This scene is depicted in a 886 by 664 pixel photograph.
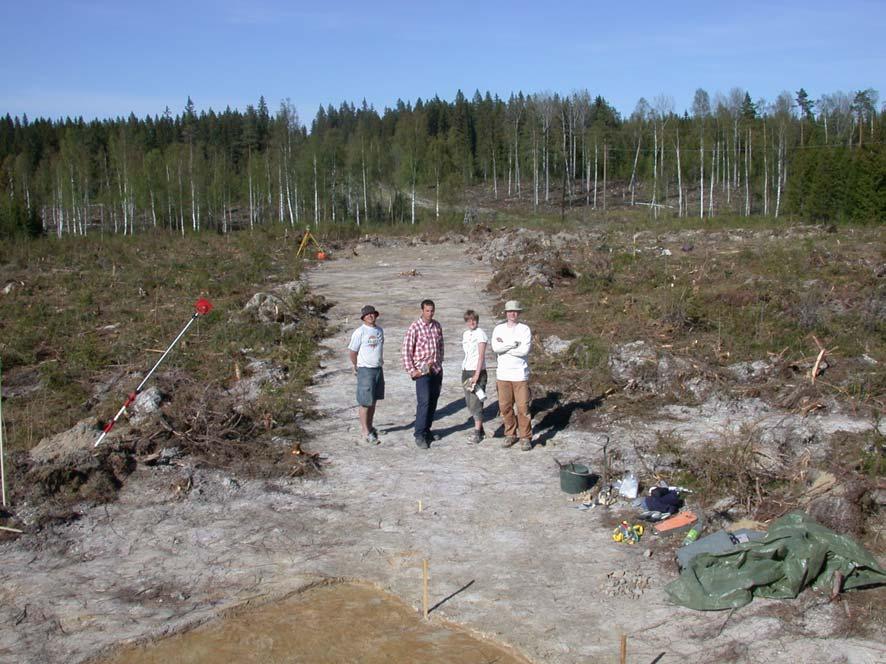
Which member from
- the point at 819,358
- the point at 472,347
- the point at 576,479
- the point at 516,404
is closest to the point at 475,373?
the point at 472,347

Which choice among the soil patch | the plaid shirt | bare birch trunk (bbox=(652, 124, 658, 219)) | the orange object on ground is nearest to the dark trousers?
the plaid shirt

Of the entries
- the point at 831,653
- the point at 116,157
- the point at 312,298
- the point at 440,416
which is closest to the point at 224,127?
the point at 116,157

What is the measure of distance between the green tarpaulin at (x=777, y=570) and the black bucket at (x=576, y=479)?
6.47 feet

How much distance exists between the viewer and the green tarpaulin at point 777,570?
5809mm

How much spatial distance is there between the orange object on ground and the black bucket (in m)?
0.94

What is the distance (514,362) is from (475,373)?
23.8 inches

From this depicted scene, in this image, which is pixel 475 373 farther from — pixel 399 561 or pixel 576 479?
pixel 399 561

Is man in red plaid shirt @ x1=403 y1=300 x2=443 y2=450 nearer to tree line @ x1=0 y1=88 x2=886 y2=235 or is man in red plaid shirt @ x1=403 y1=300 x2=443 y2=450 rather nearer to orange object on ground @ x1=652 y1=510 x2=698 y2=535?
orange object on ground @ x1=652 y1=510 x2=698 y2=535

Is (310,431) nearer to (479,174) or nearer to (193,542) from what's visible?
(193,542)

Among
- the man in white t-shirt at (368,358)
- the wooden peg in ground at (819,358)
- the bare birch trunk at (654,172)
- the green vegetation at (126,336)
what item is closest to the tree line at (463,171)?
the bare birch trunk at (654,172)

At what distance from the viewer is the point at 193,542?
7.15 meters

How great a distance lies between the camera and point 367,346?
9.30 metres

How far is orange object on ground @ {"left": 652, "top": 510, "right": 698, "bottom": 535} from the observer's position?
705 cm

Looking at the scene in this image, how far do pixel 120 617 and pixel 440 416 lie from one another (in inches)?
210
